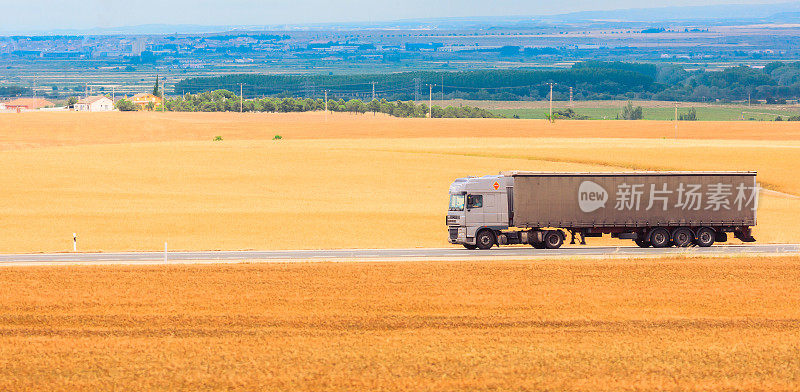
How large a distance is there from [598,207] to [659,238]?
3.38 m

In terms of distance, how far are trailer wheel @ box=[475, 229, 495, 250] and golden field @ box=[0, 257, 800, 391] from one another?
727 cm

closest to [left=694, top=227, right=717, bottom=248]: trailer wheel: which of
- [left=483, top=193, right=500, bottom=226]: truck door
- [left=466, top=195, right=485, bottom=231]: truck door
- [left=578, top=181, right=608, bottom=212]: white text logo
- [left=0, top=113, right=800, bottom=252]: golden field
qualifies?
[left=578, top=181, right=608, bottom=212]: white text logo

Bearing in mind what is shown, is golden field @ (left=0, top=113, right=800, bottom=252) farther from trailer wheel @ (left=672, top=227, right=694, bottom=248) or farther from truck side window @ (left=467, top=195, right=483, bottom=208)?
trailer wheel @ (left=672, top=227, right=694, bottom=248)

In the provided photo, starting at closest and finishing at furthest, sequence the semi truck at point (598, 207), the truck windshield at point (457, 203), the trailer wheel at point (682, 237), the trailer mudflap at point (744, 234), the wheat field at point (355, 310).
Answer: the wheat field at point (355, 310) → the semi truck at point (598, 207) → the truck windshield at point (457, 203) → the trailer wheel at point (682, 237) → the trailer mudflap at point (744, 234)

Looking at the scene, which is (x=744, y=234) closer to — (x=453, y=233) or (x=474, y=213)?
(x=474, y=213)

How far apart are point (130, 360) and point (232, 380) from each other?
3162mm

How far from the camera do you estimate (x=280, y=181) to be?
270 feet

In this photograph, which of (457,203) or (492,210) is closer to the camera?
(492,210)

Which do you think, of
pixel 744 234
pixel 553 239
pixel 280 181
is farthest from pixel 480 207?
pixel 280 181

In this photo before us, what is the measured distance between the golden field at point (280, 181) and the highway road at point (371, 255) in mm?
3111

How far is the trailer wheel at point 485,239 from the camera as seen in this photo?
47438 millimetres

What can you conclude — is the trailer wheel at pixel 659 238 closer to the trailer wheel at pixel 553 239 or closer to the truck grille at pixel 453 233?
the trailer wheel at pixel 553 239

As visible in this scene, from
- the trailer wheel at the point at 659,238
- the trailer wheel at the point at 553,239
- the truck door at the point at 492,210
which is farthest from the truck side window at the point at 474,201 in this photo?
the trailer wheel at the point at 659,238

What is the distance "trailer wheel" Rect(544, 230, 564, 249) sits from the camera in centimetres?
4734
